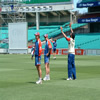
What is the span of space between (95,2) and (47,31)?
41.4 ft

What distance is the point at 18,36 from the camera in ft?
→ 174

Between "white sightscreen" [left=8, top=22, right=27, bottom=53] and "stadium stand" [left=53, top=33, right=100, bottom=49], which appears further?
"stadium stand" [left=53, top=33, right=100, bottom=49]

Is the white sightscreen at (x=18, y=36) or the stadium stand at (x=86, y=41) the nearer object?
the white sightscreen at (x=18, y=36)

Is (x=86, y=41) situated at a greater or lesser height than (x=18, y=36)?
lesser

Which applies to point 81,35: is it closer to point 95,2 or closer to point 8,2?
point 95,2

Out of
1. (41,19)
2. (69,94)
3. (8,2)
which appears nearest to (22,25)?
(8,2)

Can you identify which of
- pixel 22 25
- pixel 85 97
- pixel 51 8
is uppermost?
pixel 51 8

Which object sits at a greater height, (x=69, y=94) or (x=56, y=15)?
(x=56, y=15)

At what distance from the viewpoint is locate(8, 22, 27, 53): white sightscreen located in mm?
52719

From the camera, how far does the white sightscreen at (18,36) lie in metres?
52.7

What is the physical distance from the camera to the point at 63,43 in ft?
212

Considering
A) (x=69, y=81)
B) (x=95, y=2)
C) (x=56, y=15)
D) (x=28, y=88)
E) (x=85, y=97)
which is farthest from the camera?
(x=56, y=15)

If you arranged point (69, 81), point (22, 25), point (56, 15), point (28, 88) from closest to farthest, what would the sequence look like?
1. point (28, 88)
2. point (69, 81)
3. point (22, 25)
4. point (56, 15)

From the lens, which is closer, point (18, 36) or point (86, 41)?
point (18, 36)
